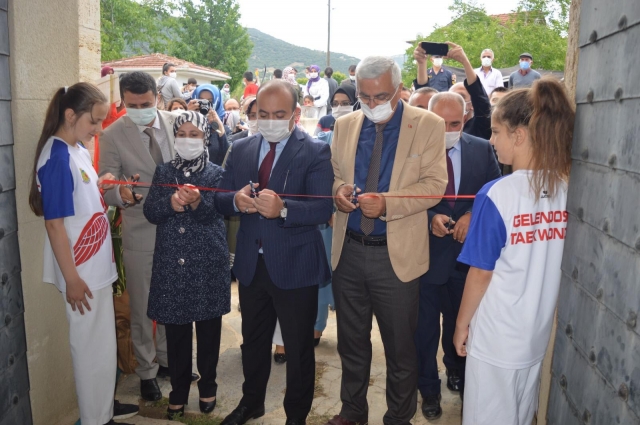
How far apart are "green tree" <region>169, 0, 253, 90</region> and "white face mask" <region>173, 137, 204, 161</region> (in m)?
58.3

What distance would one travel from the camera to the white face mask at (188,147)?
3771 millimetres

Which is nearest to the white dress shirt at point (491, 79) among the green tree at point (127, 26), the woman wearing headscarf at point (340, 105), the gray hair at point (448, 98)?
the woman wearing headscarf at point (340, 105)

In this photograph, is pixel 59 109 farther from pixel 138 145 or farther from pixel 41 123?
pixel 138 145

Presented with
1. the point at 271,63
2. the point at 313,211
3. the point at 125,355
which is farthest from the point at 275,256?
the point at 271,63

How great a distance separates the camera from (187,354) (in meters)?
3.96

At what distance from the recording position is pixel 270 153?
12.2 feet

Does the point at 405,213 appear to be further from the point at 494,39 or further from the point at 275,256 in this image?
the point at 494,39

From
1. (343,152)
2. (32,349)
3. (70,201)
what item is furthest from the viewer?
(343,152)

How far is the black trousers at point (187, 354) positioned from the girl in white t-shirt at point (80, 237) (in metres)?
0.46

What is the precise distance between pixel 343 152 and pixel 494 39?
2865cm

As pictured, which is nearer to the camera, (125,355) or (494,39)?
(125,355)

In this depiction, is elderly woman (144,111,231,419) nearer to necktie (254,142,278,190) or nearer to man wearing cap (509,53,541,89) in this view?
necktie (254,142,278,190)

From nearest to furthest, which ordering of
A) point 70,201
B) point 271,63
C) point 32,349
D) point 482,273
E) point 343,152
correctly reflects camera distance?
point 482,273, point 70,201, point 32,349, point 343,152, point 271,63

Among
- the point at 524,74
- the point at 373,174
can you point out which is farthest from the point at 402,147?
the point at 524,74
